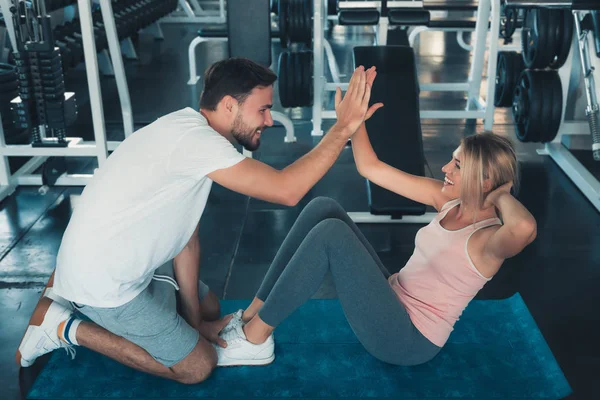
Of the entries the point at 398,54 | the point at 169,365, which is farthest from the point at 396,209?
the point at 169,365

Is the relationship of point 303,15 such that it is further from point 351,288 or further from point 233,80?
point 351,288

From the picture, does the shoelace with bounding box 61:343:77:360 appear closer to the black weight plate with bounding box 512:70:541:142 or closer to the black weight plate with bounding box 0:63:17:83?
the black weight plate with bounding box 0:63:17:83

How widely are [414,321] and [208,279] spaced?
3.60 feet

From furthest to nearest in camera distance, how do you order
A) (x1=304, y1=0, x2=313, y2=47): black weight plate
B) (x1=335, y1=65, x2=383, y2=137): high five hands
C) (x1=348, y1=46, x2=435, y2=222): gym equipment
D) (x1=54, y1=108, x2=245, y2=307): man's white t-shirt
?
(x1=304, y1=0, x2=313, y2=47): black weight plate
(x1=348, y1=46, x2=435, y2=222): gym equipment
(x1=335, y1=65, x2=383, y2=137): high five hands
(x1=54, y1=108, x2=245, y2=307): man's white t-shirt

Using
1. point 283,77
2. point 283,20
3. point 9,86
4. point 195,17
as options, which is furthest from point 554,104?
point 195,17

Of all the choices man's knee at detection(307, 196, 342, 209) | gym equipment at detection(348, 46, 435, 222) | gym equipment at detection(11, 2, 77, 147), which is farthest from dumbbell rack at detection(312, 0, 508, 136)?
man's knee at detection(307, 196, 342, 209)

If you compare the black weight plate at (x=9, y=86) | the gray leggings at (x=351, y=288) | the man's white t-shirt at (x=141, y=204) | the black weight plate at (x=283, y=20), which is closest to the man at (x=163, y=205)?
the man's white t-shirt at (x=141, y=204)

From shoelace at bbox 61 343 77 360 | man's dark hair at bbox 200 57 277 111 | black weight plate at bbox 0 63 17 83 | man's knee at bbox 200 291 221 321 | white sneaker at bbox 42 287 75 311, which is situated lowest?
shoelace at bbox 61 343 77 360

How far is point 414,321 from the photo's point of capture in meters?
1.89

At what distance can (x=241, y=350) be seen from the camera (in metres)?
2.06

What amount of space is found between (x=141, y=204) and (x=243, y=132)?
0.34m

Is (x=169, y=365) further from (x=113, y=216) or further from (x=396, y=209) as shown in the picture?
(x=396, y=209)

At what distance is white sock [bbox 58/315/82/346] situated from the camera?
2039mm

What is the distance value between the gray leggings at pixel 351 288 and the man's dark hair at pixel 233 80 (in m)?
0.41
